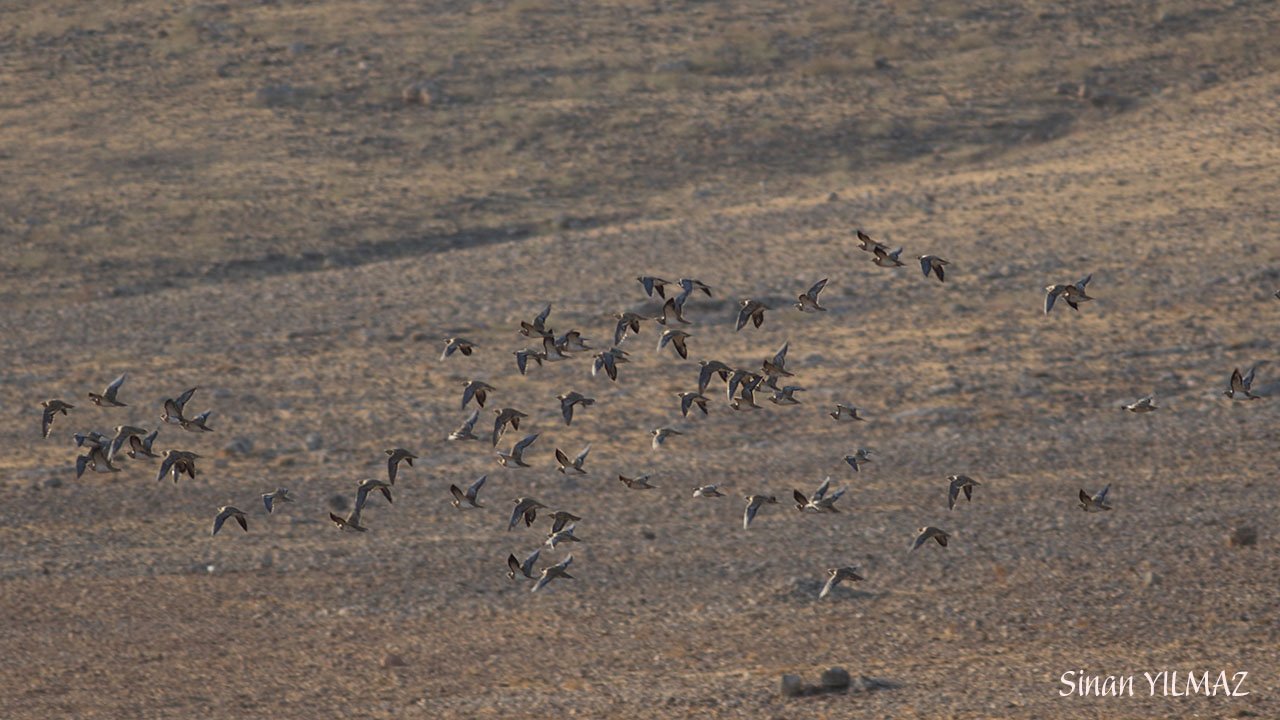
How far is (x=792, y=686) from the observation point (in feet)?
41.5

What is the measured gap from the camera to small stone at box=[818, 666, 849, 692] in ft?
41.5

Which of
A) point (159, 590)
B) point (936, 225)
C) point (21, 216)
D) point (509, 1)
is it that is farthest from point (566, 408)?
point (509, 1)

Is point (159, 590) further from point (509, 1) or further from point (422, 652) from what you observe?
point (509, 1)

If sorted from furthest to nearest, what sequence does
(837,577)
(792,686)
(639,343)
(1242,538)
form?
1. (639,343)
2. (1242,538)
3. (837,577)
4. (792,686)

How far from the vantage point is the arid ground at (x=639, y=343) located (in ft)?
46.1

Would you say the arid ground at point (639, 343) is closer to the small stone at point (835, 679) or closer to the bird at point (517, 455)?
the small stone at point (835, 679)

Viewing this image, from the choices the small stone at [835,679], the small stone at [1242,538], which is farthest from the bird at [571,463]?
the small stone at [1242,538]

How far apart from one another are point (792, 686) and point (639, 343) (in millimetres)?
10179

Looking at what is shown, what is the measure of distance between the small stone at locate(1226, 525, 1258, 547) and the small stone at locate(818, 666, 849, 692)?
5.16 metres

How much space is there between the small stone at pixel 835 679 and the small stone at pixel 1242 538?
16.9 feet

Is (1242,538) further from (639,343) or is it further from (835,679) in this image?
(639,343)

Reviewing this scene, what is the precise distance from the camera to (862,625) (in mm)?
14352

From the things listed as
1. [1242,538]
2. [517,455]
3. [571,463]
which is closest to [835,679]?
[517,455]

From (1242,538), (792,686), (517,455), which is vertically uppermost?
(517,455)
